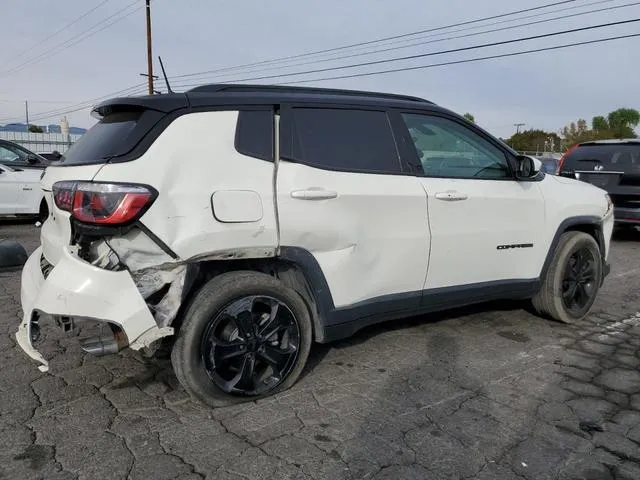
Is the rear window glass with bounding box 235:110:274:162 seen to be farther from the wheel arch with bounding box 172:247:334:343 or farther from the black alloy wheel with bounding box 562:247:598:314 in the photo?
the black alloy wheel with bounding box 562:247:598:314

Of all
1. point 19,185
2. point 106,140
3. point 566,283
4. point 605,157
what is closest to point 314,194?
point 106,140

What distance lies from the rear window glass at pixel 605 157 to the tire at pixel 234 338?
25.3ft

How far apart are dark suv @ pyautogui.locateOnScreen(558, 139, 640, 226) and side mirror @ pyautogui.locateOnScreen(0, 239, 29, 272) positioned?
869 cm

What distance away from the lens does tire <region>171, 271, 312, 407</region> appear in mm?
3023

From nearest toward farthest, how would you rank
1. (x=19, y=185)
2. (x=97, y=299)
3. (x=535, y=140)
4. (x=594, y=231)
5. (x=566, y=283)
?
1. (x=97, y=299)
2. (x=566, y=283)
3. (x=594, y=231)
4. (x=19, y=185)
5. (x=535, y=140)

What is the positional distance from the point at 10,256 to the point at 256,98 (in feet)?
16.2

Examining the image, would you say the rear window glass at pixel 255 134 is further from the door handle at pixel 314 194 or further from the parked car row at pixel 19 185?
the parked car row at pixel 19 185

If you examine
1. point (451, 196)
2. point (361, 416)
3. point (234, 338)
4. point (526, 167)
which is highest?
point (526, 167)

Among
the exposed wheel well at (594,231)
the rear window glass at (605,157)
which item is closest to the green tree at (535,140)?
the rear window glass at (605,157)

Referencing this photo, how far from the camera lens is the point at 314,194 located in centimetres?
327

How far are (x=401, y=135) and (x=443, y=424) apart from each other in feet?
6.23

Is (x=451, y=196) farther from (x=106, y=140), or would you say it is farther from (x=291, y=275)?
(x=106, y=140)

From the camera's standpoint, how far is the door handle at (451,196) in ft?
12.5

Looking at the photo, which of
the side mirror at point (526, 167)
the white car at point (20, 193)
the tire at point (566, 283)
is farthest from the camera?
the white car at point (20, 193)
